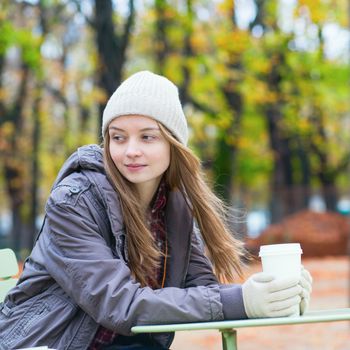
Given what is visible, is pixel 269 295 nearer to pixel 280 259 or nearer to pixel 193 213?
pixel 280 259

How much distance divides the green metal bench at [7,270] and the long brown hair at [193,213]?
0.77 metres

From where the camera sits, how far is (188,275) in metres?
3.27

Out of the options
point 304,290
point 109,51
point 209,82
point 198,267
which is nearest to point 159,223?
point 198,267

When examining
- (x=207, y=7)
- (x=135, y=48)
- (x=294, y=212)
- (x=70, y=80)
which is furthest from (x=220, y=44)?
(x=294, y=212)

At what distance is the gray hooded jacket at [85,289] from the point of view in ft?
8.63

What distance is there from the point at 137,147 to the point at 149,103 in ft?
0.52

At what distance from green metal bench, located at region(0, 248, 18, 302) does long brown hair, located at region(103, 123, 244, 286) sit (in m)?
0.77

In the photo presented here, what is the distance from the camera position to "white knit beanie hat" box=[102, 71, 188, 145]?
115 inches

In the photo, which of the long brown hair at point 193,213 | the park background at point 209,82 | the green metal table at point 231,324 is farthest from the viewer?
the park background at point 209,82

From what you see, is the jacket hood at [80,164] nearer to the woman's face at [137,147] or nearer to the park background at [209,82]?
the woman's face at [137,147]

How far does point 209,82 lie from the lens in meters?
18.8

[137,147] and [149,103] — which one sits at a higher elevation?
[149,103]

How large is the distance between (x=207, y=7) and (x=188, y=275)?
698 inches

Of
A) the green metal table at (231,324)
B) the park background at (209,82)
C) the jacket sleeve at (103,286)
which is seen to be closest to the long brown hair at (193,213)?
the jacket sleeve at (103,286)
